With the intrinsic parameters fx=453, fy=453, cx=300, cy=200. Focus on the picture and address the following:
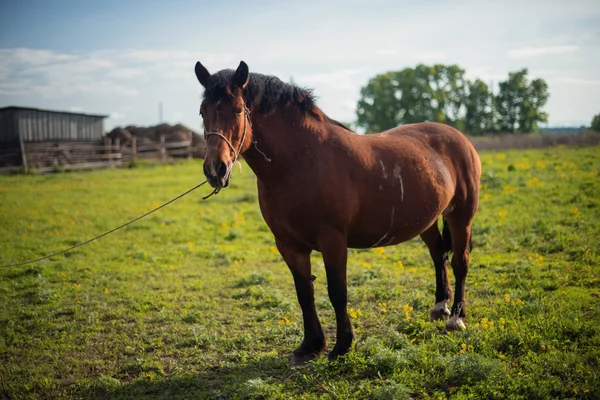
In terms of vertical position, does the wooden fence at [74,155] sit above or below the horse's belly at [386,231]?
above

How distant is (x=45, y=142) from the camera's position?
95.1 ft

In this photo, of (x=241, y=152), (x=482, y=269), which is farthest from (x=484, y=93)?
(x=241, y=152)

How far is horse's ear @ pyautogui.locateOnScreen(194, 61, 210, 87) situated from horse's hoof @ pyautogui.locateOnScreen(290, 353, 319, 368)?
2804 mm

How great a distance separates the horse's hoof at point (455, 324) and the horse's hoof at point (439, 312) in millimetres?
321

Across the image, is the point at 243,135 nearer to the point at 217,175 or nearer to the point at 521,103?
the point at 217,175

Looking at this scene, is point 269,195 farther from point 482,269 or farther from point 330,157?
point 482,269

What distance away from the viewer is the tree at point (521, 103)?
198 ft

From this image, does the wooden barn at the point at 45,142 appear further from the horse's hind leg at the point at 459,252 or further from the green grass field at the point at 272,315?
the horse's hind leg at the point at 459,252

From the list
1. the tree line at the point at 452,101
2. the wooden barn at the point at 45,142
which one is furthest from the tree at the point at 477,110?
the wooden barn at the point at 45,142

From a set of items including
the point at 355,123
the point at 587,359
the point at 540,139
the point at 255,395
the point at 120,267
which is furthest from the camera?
the point at 355,123

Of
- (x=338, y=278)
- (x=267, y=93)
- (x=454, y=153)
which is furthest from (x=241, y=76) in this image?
(x=454, y=153)

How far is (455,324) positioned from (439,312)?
46 centimetres

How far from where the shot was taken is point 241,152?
412 centimetres

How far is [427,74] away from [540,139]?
37874 millimetres
